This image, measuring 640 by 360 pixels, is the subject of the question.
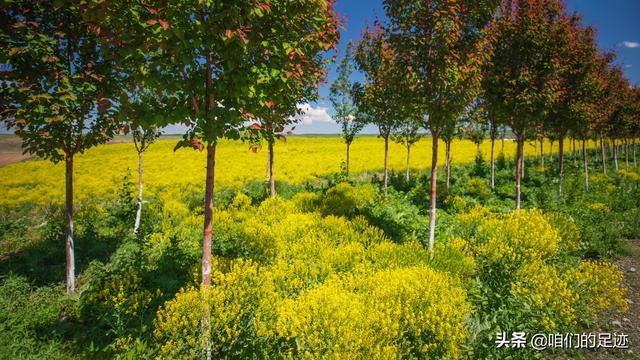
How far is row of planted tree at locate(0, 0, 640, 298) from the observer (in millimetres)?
3787


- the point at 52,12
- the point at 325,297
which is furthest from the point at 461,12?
the point at 52,12

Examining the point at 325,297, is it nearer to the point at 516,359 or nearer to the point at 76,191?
the point at 516,359

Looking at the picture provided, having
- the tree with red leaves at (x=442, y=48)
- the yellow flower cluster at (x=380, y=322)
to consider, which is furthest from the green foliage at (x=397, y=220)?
the yellow flower cluster at (x=380, y=322)

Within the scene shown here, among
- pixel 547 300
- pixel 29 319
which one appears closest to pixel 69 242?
pixel 29 319

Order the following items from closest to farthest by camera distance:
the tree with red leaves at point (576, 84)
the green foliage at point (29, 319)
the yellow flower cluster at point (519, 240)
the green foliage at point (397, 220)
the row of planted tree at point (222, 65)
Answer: the row of planted tree at point (222, 65), the green foliage at point (29, 319), the yellow flower cluster at point (519, 240), the green foliage at point (397, 220), the tree with red leaves at point (576, 84)

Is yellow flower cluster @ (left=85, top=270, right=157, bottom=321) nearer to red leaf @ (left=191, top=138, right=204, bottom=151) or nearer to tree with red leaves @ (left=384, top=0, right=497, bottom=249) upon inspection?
red leaf @ (left=191, top=138, right=204, bottom=151)

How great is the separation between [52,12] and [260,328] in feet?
25.7

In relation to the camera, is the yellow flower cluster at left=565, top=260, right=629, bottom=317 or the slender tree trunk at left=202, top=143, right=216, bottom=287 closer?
the slender tree trunk at left=202, top=143, right=216, bottom=287

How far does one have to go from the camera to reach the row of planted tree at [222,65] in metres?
3.79

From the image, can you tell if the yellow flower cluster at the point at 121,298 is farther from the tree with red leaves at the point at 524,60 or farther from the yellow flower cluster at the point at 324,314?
the tree with red leaves at the point at 524,60

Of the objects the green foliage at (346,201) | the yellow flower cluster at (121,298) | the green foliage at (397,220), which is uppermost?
the green foliage at (346,201)

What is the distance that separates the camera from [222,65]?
4418 millimetres

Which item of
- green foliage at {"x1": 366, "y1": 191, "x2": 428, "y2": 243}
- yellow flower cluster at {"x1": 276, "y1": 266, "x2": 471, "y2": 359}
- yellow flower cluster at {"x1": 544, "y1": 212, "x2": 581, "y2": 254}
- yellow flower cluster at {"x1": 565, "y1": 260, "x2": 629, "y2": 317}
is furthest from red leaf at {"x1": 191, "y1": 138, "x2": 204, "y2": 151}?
yellow flower cluster at {"x1": 544, "y1": 212, "x2": 581, "y2": 254}

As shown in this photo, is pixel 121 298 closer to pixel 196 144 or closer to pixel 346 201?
pixel 196 144
